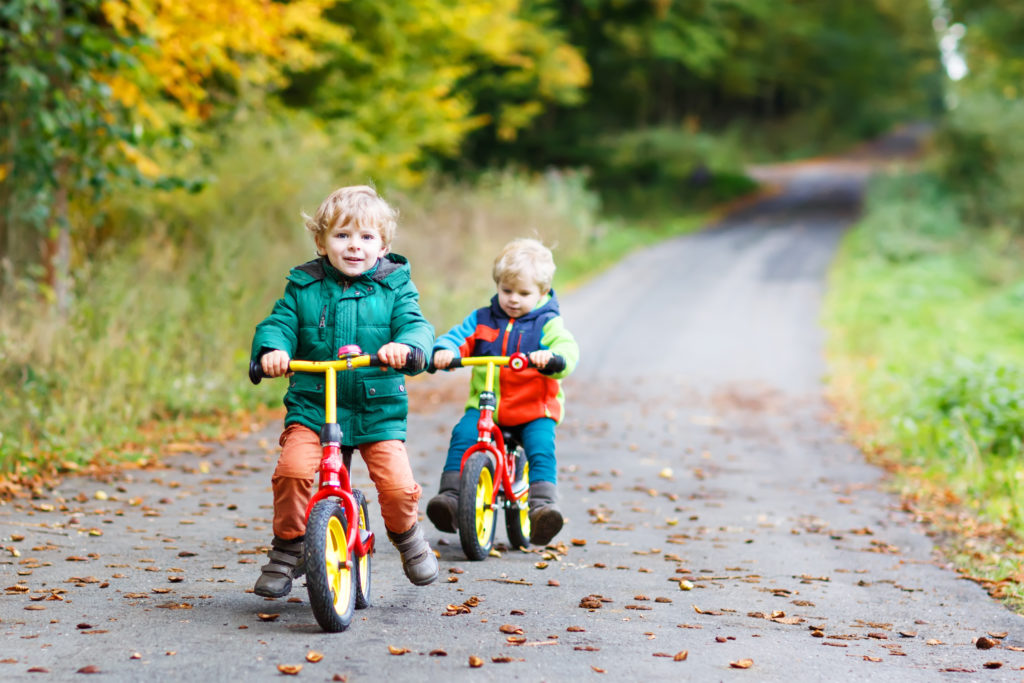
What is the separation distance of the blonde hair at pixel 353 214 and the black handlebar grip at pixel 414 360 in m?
0.62

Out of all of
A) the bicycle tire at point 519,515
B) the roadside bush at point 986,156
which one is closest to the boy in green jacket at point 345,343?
the bicycle tire at point 519,515

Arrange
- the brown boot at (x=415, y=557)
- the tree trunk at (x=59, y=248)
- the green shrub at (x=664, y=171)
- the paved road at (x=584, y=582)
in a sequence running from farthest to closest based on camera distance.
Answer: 1. the green shrub at (x=664, y=171)
2. the tree trunk at (x=59, y=248)
3. the brown boot at (x=415, y=557)
4. the paved road at (x=584, y=582)

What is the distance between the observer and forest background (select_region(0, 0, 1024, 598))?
30.0ft

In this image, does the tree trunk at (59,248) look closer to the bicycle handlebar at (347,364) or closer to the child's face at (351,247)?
the child's face at (351,247)

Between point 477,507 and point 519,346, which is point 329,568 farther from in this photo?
point 519,346

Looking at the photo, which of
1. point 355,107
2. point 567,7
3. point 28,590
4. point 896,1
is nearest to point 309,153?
point 355,107

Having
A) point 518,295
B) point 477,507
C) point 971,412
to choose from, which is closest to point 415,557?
point 477,507

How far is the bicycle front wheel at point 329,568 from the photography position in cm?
428

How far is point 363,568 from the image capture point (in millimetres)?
4828

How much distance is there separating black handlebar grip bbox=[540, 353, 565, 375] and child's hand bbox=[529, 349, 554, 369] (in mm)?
23

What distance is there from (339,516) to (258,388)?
22.7 ft

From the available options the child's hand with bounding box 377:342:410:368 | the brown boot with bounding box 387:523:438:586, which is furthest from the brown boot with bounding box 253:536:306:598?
the child's hand with bounding box 377:342:410:368

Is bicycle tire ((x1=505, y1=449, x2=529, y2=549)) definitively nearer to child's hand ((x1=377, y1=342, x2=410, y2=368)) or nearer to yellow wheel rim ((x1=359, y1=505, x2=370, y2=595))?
yellow wheel rim ((x1=359, y1=505, x2=370, y2=595))

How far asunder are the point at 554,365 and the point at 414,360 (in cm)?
128
